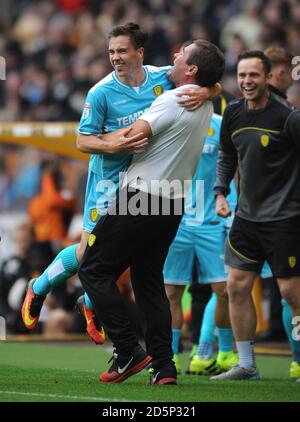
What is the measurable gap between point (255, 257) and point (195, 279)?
5.80ft

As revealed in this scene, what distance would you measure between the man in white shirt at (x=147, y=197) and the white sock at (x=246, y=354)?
4.88ft

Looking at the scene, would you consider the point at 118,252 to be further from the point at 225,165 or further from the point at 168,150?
the point at 225,165

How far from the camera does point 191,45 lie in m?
7.80

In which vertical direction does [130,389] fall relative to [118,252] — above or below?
below

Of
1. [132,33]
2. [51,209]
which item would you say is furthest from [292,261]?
[51,209]

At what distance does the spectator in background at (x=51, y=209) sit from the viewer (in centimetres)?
1568

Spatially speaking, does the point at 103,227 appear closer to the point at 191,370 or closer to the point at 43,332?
the point at 191,370

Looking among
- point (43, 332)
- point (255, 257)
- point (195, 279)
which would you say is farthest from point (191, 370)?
point (43, 332)

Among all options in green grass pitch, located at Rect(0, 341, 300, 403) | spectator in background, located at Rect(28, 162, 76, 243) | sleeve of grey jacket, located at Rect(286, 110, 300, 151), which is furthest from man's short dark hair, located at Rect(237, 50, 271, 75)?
spectator in background, located at Rect(28, 162, 76, 243)

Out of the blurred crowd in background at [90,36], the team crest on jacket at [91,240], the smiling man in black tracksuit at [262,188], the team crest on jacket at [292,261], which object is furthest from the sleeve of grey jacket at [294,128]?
the blurred crowd in background at [90,36]

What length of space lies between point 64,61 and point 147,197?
14.0m

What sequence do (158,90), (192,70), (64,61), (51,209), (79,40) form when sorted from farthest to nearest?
(79,40) < (64,61) < (51,209) < (158,90) < (192,70)

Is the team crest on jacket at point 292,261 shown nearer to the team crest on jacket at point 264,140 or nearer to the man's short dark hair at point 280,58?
the team crest on jacket at point 264,140

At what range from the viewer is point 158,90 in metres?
8.36
